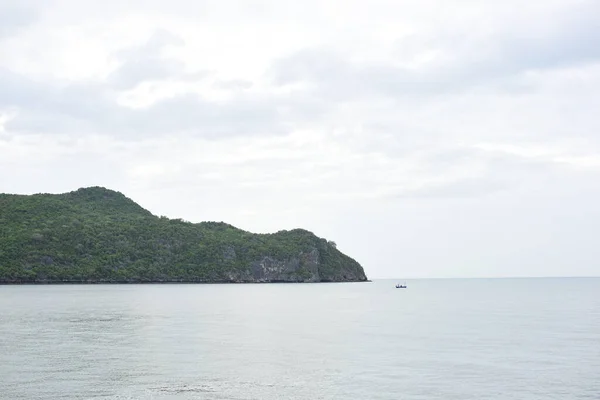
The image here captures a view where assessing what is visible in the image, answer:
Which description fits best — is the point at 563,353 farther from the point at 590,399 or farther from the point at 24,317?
the point at 24,317

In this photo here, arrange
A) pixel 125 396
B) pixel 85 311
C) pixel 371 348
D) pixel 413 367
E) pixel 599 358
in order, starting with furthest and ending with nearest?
pixel 85 311, pixel 371 348, pixel 599 358, pixel 413 367, pixel 125 396

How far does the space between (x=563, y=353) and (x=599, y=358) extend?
12.1 ft

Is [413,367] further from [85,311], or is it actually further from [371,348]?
[85,311]

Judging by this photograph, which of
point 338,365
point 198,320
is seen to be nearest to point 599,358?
point 338,365

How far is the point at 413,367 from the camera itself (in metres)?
48.1

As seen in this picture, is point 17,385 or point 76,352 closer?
point 17,385

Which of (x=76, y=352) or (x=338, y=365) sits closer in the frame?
(x=338, y=365)

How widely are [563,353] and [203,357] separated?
30388mm

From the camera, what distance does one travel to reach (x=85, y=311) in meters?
103

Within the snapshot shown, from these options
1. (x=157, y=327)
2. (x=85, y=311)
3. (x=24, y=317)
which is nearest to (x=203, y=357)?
(x=157, y=327)

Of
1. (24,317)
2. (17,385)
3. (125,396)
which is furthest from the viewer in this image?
(24,317)

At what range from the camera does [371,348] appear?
195 feet

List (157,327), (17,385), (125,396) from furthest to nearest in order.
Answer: (157,327) → (17,385) → (125,396)

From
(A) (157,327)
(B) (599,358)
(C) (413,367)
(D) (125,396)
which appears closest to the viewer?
(D) (125,396)
